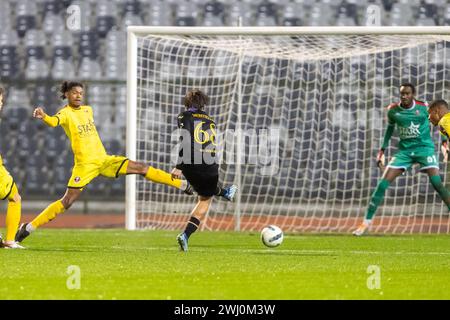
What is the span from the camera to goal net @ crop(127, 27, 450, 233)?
13.8 m

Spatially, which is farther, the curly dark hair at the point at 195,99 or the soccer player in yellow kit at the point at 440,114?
the soccer player in yellow kit at the point at 440,114

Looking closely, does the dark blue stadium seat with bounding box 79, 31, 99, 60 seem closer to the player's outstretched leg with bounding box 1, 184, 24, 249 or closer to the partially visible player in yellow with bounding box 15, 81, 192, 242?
the partially visible player in yellow with bounding box 15, 81, 192, 242

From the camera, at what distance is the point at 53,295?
582 centimetres

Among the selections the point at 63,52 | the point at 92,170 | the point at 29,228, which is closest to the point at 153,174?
the point at 92,170

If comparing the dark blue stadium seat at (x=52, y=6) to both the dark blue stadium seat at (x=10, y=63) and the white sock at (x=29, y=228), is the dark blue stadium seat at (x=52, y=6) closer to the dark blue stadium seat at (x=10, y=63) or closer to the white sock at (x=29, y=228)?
the dark blue stadium seat at (x=10, y=63)

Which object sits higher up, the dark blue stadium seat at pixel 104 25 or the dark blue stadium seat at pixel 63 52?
the dark blue stadium seat at pixel 104 25

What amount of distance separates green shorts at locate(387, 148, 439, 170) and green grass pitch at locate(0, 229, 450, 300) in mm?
872

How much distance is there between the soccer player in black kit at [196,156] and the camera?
920 cm

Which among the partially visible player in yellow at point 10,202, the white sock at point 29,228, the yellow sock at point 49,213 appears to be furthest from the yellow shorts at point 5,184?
the yellow sock at point 49,213

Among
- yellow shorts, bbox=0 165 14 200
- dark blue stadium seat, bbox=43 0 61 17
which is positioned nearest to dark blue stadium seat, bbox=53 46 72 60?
dark blue stadium seat, bbox=43 0 61 17

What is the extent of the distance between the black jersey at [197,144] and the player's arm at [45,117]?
121 centimetres

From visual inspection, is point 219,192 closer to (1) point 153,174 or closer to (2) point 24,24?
(1) point 153,174

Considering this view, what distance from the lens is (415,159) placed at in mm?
11531
